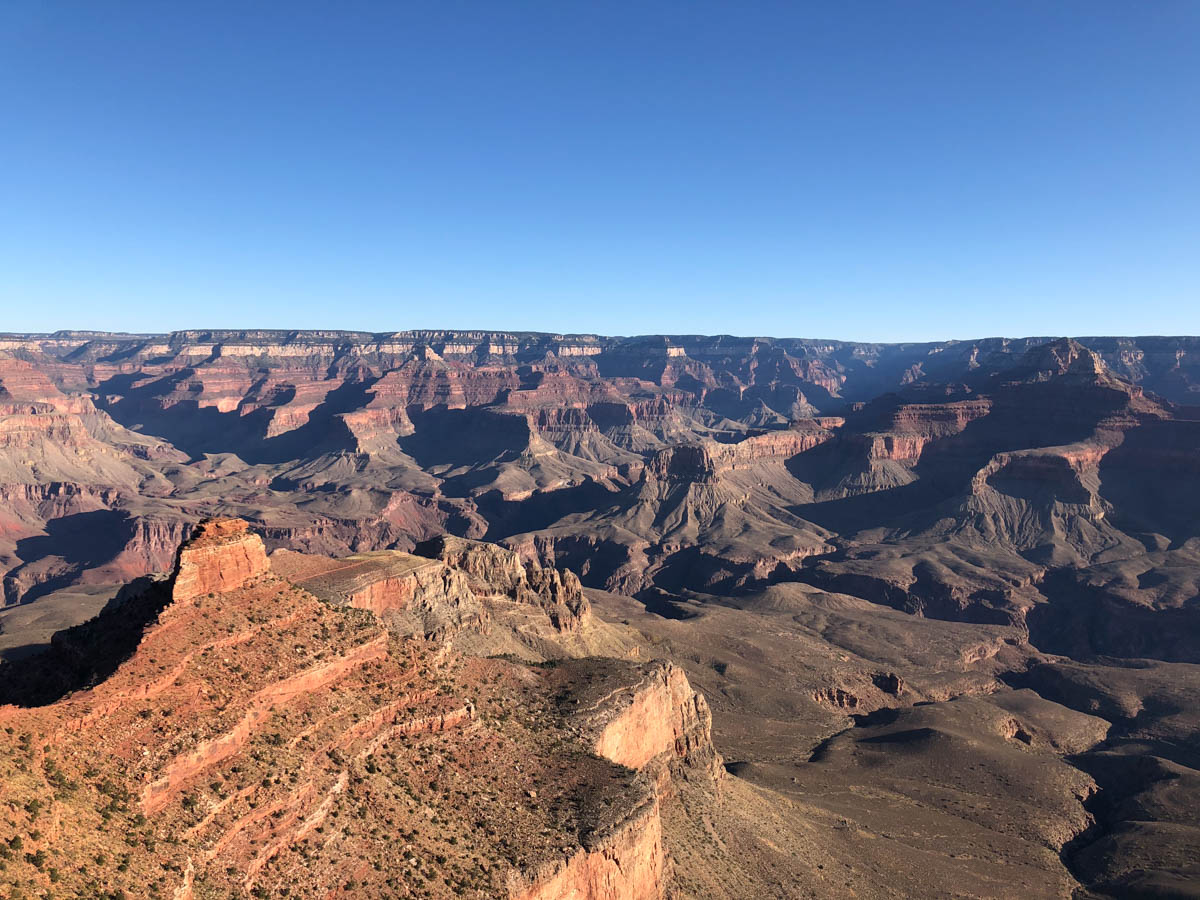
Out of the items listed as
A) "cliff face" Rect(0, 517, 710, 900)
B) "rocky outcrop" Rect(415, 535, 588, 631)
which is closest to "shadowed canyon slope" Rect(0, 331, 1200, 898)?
"cliff face" Rect(0, 517, 710, 900)

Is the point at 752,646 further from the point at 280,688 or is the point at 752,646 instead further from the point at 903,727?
the point at 280,688

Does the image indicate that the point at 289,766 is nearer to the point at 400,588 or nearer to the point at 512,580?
the point at 400,588

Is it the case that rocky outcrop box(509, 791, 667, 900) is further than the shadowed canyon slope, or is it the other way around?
rocky outcrop box(509, 791, 667, 900)

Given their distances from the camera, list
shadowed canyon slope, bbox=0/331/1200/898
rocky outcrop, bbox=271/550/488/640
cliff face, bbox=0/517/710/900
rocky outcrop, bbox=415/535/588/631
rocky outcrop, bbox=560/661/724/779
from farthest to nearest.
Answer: rocky outcrop, bbox=415/535/588/631 < rocky outcrop, bbox=271/550/488/640 < rocky outcrop, bbox=560/661/724/779 < shadowed canyon slope, bbox=0/331/1200/898 < cliff face, bbox=0/517/710/900

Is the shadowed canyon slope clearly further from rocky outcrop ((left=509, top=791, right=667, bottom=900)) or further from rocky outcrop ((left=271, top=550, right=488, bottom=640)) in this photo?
rocky outcrop ((left=271, top=550, right=488, bottom=640))

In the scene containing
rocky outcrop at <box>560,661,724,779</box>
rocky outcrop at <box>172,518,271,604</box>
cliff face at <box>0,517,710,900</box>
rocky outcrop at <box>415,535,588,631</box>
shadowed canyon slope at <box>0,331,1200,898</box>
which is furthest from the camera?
rocky outcrop at <box>415,535,588,631</box>

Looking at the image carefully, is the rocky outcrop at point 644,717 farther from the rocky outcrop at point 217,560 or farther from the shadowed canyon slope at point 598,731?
the rocky outcrop at point 217,560

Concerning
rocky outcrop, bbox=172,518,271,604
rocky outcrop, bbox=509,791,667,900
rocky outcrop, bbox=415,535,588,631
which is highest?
rocky outcrop, bbox=172,518,271,604

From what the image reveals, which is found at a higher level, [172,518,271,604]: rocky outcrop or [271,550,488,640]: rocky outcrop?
[172,518,271,604]: rocky outcrop
